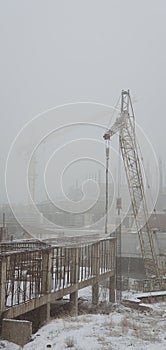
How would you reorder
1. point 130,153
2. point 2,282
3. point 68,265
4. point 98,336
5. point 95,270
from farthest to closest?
point 130,153 → point 95,270 → point 68,265 → point 2,282 → point 98,336

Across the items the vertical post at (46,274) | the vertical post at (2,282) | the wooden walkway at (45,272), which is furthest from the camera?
the vertical post at (46,274)

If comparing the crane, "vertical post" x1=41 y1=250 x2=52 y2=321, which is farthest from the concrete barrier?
the crane

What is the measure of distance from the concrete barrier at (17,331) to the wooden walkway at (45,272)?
0.46 m

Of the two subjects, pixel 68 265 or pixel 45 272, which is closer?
pixel 45 272

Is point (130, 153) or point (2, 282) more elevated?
point (130, 153)

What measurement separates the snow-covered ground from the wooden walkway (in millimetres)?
1302

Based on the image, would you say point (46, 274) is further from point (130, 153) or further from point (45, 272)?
point (130, 153)

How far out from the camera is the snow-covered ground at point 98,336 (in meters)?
5.85

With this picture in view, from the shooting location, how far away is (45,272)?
9812 mm

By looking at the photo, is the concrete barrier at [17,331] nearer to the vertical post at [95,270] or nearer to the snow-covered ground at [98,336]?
Result: the snow-covered ground at [98,336]

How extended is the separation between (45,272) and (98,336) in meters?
3.70

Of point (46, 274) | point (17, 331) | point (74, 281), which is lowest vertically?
point (17, 331)

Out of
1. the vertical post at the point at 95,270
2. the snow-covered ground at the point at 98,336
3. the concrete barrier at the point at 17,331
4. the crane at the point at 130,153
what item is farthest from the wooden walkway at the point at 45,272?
the crane at the point at 130,153

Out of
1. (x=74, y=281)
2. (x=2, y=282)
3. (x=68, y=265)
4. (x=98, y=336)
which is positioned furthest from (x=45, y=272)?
(x=98, y=336)
